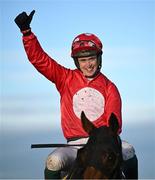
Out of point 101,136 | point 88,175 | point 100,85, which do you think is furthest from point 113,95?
point 88,175

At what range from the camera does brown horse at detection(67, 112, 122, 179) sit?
2857mm

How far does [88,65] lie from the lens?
12.9 feet

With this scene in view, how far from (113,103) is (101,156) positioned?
1.03 meters

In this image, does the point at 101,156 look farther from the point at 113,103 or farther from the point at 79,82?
the point at 79,82

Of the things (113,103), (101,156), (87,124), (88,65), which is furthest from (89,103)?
(101,156)

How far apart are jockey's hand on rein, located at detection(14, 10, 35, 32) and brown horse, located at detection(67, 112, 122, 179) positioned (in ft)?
3.90

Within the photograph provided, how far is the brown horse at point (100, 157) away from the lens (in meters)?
2.86

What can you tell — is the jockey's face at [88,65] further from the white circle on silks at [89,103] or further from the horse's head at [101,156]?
the horse's head at [101,156]

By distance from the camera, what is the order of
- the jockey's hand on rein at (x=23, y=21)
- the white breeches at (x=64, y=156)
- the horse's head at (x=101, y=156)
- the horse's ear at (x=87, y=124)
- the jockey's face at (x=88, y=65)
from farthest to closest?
the jockey's face at (x=88, y=65)
the jockey's hand on rein at (x=23, y=21)
the white breeches at (x=64, y=156)
the horse's ear at (x=87, y=124)
the horse's head at (x=101, y=156)

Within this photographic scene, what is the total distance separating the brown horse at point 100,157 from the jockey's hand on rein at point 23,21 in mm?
1190

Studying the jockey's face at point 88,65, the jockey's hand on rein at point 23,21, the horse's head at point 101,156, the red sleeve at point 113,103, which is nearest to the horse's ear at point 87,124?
the horse's head at point 101,156

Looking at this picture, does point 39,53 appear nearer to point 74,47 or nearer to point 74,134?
point 74,47

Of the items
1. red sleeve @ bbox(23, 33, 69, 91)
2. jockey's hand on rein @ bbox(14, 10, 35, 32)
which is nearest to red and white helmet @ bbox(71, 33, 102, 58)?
red sleeve @ bbox(23, 33, 69, 91)

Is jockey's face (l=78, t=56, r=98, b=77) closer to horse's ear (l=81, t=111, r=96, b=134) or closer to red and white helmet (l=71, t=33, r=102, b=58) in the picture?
red and white helmet (l=71, t=33, r=102, b=58)
